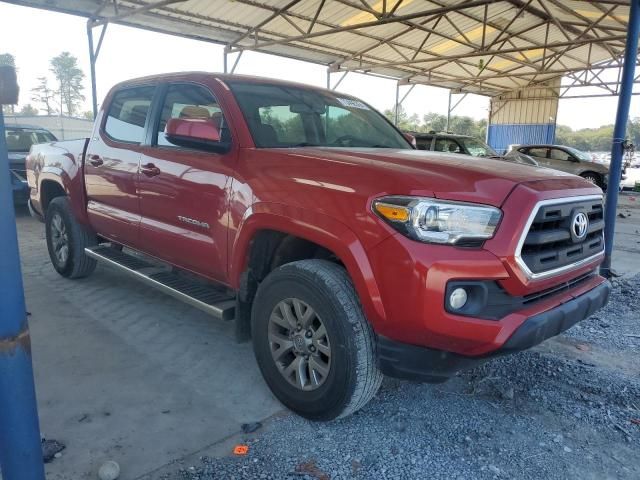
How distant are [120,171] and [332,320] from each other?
8.07 feet

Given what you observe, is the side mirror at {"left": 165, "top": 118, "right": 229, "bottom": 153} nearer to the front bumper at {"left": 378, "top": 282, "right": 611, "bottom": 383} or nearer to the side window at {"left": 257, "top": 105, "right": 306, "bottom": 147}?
the side window at {"left": 257, "top": 105, "right": 306, "bottom": 147}

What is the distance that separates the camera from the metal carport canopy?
12000mm

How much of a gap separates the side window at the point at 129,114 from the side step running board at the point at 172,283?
1.01 m

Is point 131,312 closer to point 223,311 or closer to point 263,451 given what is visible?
point 223,311

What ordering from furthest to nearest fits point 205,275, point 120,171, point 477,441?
point 120,171
point 205,275
point 477,441

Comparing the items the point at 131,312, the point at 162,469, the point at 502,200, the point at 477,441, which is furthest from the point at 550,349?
the point at 131,312

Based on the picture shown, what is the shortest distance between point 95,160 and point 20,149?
632cm

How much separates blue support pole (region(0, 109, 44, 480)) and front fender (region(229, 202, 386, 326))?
1.32 meters

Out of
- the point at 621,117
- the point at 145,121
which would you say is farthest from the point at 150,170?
the point at 621,117

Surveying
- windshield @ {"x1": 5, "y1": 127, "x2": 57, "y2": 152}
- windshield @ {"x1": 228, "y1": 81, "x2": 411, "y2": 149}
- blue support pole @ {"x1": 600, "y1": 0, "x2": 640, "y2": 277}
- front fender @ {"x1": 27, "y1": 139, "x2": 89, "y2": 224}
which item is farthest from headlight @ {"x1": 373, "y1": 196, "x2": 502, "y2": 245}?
windshield @ {"x1": 5, "y1": 127, "x2": 57, "y2": 152}

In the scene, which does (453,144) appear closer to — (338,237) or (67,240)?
(67,240)

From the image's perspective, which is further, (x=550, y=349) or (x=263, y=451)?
(x=550, y=349)

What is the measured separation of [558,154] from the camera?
52.5 ft

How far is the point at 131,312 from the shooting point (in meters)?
4.39
